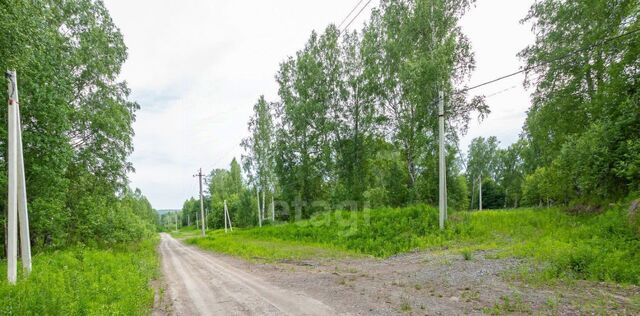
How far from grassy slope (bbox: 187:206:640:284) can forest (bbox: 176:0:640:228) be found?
2126 millimetres

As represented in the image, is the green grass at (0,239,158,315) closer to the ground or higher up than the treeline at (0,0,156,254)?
closer to the ground

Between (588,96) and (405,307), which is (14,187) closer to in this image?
(405,307)

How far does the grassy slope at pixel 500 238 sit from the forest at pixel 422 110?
2.13 metres

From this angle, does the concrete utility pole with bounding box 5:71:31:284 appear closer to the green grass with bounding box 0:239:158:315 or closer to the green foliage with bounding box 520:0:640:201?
the green grass with bounding box 0:239:158:315

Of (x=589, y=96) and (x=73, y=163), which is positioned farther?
(x=73, y=163)

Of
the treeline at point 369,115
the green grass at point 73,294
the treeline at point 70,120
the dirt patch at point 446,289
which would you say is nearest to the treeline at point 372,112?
the treeline at point 369,115

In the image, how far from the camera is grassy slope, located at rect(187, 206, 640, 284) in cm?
715

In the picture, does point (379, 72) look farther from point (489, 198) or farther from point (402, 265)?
point (489, 198)

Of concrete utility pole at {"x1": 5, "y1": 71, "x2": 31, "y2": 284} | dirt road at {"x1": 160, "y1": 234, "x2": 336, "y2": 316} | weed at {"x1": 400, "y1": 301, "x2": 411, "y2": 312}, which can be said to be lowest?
dirt road at {"x1": 160, "y1": 234, "x2": 336, "y2": 316}

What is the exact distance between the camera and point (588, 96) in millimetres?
15422

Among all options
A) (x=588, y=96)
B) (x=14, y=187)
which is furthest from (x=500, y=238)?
(x=14, y=187)

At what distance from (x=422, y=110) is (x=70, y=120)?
1783 centimetres

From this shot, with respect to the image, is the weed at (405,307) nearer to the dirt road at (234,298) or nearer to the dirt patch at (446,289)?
the dirt patch at (446,289)

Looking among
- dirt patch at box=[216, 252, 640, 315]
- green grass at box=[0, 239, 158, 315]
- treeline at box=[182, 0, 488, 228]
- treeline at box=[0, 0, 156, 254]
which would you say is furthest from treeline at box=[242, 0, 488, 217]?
green grass at box=[0, 239, 158, 315]
